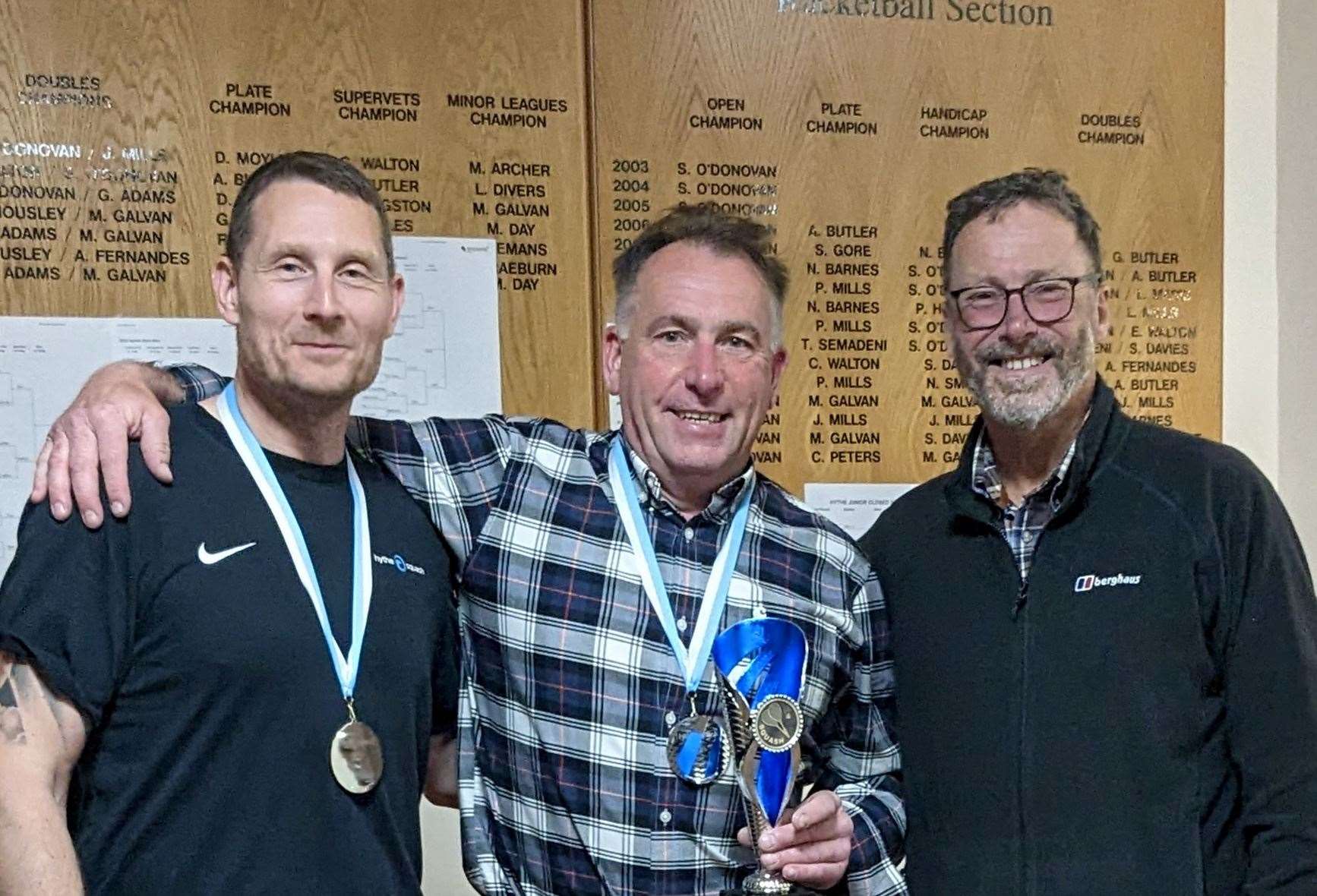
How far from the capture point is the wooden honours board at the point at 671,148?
7.43ft

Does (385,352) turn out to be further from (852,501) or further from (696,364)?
(852,501)

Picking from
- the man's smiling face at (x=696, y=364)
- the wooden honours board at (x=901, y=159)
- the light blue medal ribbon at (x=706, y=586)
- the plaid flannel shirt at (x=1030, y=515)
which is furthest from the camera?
the wooden honours board at (x=901, y=159)

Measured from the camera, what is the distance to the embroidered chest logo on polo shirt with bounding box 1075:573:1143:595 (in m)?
1.89

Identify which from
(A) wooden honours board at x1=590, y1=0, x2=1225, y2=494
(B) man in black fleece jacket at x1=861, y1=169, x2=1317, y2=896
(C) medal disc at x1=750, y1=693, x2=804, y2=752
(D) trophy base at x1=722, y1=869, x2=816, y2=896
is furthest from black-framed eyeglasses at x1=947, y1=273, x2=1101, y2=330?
(D) trophy base at x1=722, y1=869, x2=816, y2=896

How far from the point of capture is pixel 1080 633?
1885 mm

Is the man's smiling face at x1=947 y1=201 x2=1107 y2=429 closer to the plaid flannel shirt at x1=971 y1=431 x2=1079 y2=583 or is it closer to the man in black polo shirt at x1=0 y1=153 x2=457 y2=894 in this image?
the plaid flannel shirt at x1=971 y1=431 x2=1079 y2=583

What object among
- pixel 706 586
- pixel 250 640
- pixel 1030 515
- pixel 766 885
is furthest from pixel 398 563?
pixel 1030 515

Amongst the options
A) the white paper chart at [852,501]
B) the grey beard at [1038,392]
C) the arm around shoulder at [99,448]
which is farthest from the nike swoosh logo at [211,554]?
the white paper chart at [852,501]

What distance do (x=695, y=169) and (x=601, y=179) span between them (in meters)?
0.21

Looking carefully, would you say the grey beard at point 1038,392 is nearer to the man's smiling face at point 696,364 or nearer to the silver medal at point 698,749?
the man's smiling face at point 696,364

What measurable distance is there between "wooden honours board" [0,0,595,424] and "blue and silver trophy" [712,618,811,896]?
933 mm

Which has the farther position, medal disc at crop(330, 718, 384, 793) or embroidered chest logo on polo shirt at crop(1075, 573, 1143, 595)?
embroidered chest logo on polo shirt at crop(1075, 573, 1143, 595)

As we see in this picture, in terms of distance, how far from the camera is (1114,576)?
1.90 metres

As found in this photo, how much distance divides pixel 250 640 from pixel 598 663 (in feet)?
1.72
